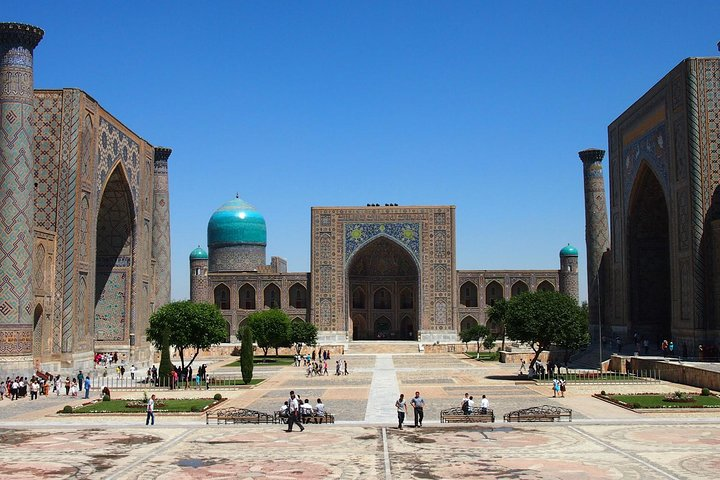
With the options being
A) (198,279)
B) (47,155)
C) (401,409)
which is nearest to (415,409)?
(401,409)

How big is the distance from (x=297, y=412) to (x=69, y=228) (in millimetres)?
16536

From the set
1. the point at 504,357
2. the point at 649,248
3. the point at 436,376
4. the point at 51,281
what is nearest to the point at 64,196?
the point at 51,281

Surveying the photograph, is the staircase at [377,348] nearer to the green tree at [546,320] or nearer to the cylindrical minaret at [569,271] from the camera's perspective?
the cylindrical minaret at [569,271]

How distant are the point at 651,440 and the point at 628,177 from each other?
23551 millimetres

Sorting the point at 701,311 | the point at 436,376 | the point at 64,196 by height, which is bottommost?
the point at 436,376

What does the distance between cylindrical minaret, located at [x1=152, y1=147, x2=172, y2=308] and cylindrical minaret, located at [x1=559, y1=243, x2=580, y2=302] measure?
30.2 meters

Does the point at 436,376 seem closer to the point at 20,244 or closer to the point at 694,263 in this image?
the point at 694,263

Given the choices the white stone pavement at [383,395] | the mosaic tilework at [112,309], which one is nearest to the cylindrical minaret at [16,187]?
the mosaic tilework at [112,309]

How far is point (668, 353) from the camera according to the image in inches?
1214

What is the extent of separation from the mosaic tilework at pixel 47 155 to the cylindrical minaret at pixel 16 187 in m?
2.84

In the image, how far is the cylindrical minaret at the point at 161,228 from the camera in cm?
4144

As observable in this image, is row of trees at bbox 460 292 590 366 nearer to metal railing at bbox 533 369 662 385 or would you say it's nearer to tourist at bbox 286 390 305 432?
metal railing at bbox 533 369 662 385

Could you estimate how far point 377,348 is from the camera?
51562 millimetres

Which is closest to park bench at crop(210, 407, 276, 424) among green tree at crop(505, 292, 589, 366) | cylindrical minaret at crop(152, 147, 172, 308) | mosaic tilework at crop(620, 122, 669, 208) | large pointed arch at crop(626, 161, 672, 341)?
green tree at crop(505, 292, 589, 366)
